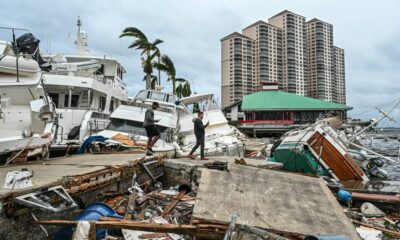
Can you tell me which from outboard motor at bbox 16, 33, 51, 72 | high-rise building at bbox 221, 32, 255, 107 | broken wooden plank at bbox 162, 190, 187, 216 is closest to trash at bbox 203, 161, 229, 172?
broken wooden plank at bbox 162, 190, 187, 216

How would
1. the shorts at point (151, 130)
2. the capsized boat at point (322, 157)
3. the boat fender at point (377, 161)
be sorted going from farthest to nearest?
1. the boat fender at point (377, 161)
2. the capsized boat at point (322, 157)
3. the shorts at point (151, 130)

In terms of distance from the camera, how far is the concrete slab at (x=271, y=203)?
4.48 metres

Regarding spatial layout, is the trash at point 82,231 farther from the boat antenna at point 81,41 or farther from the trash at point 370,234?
the boat antenna at point 81,41

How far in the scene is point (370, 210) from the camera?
729 cm

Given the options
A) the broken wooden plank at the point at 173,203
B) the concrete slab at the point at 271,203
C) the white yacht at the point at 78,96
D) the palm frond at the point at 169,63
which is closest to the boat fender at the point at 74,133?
the white yacht at the point at 78,96

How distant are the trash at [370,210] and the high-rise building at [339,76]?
8371cm

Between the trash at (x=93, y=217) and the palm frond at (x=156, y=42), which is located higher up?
the palm frond at (x=156, y=42)

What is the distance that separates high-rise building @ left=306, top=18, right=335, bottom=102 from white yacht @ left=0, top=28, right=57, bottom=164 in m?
79.8

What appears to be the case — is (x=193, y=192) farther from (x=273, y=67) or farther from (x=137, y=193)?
(x=273, y=67)

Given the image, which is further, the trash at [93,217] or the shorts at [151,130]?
the shorts at [151,130]

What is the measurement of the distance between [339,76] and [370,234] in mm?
92469

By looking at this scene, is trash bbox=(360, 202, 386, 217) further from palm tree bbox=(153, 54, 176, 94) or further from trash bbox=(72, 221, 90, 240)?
palm tree bbox=(153, 54, 176, 94)

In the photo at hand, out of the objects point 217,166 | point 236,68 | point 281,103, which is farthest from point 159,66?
point 236,68

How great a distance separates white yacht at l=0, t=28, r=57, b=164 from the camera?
27.5 ft
